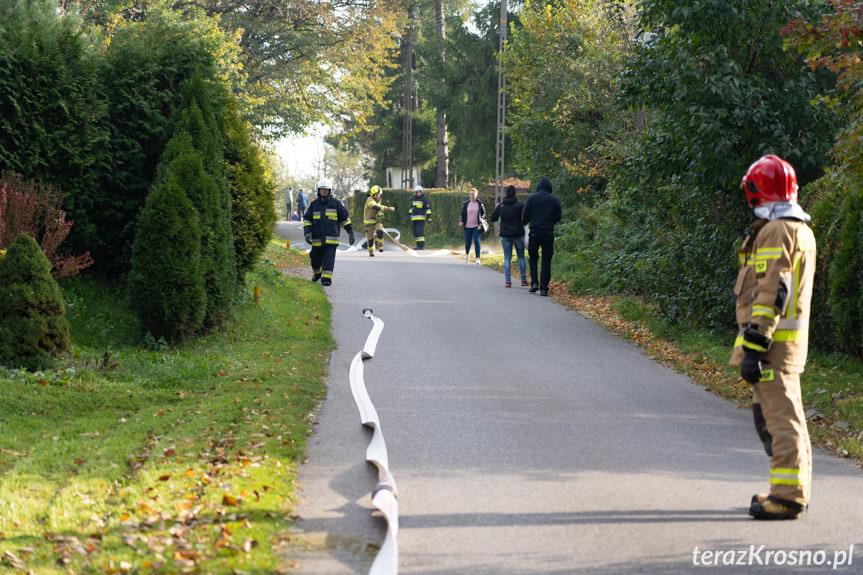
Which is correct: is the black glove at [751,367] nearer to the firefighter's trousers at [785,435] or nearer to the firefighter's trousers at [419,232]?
the firefighter's trousers at [785,435]

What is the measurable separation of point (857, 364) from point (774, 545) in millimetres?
5236

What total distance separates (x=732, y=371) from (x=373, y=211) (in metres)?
18.2

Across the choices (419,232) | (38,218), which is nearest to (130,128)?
(38,218)

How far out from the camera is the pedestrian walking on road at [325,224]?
18062mm

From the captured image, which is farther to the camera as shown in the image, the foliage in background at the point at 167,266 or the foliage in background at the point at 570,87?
the foliage in background at the point at 570,87

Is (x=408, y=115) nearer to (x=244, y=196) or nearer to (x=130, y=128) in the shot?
(x=244, y=196)

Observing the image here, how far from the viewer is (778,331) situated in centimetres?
Answer: 564

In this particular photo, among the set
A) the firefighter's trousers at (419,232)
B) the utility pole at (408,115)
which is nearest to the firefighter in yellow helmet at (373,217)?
the firefighter's trousers at (419,232)

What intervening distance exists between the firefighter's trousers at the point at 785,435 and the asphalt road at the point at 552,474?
0.75 ft

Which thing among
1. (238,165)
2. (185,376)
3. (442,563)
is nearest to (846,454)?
(442,563)

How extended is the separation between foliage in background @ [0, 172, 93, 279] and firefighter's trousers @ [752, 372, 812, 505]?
8.14 metres

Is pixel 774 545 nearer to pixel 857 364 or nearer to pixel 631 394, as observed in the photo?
pixel 631 394

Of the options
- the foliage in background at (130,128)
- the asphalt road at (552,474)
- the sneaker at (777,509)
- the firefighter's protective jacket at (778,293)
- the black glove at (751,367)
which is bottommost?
the asphalt road at (552,474)

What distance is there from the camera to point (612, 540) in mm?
5195
